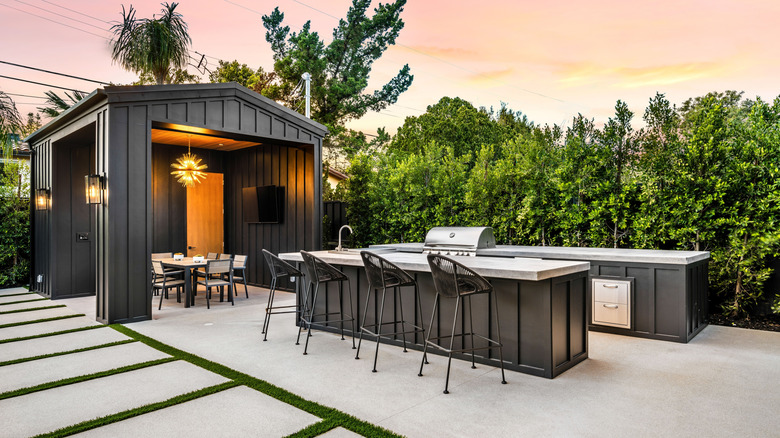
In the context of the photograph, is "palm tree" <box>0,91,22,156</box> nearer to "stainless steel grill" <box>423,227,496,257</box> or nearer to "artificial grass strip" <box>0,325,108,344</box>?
"artificial grass strip" <box>0,325,108,344</box>

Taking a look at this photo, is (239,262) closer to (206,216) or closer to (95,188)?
(95,188)

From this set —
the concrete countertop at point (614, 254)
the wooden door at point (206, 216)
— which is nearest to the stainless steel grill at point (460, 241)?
the concrete countertop at point (614, 254)

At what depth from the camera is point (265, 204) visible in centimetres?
822

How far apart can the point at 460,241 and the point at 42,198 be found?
6.96 meters

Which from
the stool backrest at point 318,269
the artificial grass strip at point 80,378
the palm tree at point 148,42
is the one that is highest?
the palm tree at point 148,42

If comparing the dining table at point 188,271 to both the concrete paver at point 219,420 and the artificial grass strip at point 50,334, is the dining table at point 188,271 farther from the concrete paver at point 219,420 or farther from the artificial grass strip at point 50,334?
the concrete paver at point 219,420

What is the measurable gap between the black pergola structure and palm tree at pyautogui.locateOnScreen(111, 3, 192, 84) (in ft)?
5.73

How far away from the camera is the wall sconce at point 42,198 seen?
7.36m

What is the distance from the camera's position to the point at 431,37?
1031cm

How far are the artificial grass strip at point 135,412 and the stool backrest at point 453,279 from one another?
5.28 ft

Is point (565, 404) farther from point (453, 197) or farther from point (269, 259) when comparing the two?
point (453, 197)

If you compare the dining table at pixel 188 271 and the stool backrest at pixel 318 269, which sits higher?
the stool backrest at pixel 318 269

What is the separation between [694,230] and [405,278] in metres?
3.43

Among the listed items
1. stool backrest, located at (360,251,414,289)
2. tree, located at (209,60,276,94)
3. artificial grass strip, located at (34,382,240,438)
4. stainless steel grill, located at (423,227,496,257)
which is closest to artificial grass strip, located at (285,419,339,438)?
artificial grass strip, located at (34,382,240,438)
